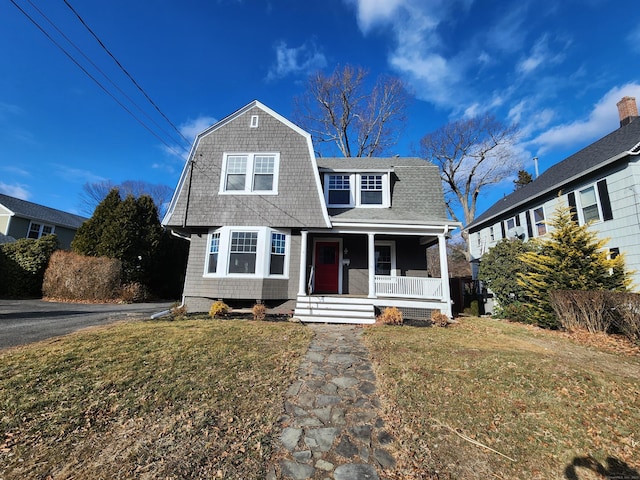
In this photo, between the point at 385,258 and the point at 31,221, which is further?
the point at 31,221

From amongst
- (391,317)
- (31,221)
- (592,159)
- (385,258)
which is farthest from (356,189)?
(31,221)

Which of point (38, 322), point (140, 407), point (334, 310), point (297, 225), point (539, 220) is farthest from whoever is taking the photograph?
point (539, 220)

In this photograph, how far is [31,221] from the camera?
20.4 metres

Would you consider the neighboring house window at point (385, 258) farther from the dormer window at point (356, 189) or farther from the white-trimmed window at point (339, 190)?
the white-trimmed window at point (339, 190)

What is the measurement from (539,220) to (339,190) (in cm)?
1148

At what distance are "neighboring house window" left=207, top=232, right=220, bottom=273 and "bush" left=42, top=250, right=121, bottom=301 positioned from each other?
255 inches

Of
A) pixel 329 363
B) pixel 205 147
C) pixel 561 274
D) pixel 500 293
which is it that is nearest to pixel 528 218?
pixel 500 293

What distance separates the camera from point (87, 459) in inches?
97.5

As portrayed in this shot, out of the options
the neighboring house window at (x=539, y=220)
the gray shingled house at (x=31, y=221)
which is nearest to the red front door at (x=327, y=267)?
the neighboring house window at (x=539, y=220)

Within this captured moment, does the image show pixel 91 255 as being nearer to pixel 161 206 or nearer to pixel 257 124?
pixel 257 124

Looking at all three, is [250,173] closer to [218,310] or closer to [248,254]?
[248,254]

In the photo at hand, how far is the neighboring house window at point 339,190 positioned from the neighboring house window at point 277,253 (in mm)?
2679

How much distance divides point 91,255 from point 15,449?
14433 mm

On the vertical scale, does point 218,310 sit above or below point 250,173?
below
